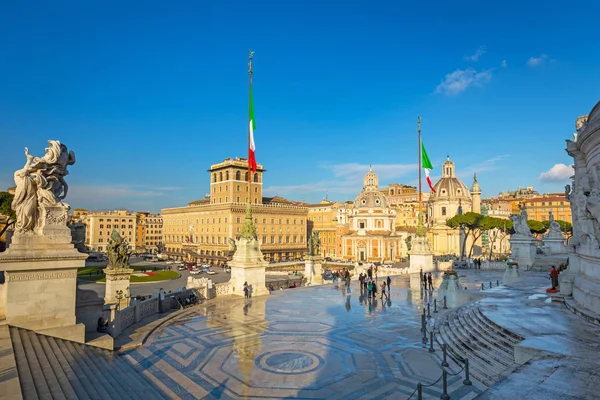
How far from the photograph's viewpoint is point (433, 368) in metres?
9.64

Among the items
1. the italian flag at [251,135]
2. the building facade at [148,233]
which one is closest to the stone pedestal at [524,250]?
the italian flag at [251,135]

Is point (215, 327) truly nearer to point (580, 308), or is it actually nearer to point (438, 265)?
point (580, 308)

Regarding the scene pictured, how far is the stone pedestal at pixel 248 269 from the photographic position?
21.2 metres

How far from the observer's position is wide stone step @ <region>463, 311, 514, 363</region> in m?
9.37

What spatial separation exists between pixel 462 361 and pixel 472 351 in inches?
25.7

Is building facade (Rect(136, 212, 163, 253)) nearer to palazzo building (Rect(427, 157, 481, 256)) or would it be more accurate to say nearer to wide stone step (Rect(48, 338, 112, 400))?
palazzo building (Rect(427, 157, 481, 256))

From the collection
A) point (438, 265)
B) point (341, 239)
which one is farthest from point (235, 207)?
point (438, 265)

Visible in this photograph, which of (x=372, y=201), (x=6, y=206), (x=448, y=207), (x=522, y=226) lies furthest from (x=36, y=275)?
(x=448, y=207)

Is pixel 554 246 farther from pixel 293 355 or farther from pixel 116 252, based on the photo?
pixel 116 252

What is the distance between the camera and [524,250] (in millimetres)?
30078

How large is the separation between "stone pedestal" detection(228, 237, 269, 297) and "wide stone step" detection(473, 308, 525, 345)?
1191 cm

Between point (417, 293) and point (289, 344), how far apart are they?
1241 cm

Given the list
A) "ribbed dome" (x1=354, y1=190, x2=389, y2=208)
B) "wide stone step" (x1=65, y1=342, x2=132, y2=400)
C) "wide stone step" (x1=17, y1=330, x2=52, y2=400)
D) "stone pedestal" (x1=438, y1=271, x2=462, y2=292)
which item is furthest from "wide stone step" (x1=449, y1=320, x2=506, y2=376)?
"ribbed dome" (x1=354, y1=190, x2=389, y2=208)

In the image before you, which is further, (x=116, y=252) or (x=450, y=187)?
(x=450, y=187)
